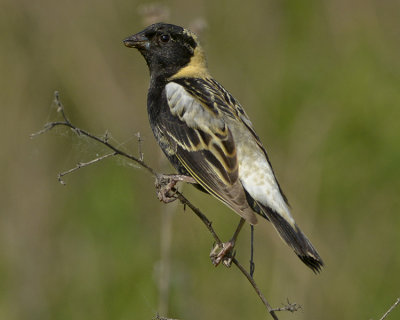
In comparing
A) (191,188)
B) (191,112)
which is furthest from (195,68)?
(191,188)

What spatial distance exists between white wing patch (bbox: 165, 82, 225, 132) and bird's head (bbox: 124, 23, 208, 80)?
348 mm

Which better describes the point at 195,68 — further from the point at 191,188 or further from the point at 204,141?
the point at 191,188

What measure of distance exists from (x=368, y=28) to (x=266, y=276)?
217cm

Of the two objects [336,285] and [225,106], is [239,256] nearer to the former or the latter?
[336,285]

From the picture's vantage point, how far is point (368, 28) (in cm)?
568

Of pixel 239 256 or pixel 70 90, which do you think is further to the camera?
pixel 70 90

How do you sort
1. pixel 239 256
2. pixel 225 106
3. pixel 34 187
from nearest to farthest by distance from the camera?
pixel 225 106 → pixel 239 256 → pixel 34 187

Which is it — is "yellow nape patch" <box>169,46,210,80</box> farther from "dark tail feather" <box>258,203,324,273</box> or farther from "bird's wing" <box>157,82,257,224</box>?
"dark tail feather" <box>258,203,324,273</box>

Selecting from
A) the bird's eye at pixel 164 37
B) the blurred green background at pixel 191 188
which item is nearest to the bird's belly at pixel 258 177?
the blurred green background at pixel 191 188

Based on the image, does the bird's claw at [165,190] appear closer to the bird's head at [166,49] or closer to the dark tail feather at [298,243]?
the dark tail feather at [298,243]

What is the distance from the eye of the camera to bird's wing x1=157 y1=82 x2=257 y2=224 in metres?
3.24

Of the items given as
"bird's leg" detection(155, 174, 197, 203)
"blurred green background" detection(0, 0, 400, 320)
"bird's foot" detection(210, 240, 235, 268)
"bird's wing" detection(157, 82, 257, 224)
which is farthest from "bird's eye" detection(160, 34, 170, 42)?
"bird's foot" detection(210, 240, 235, 268)

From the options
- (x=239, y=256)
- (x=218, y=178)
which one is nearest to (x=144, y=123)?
(x=239, y=256)

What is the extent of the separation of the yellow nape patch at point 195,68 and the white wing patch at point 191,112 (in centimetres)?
31
